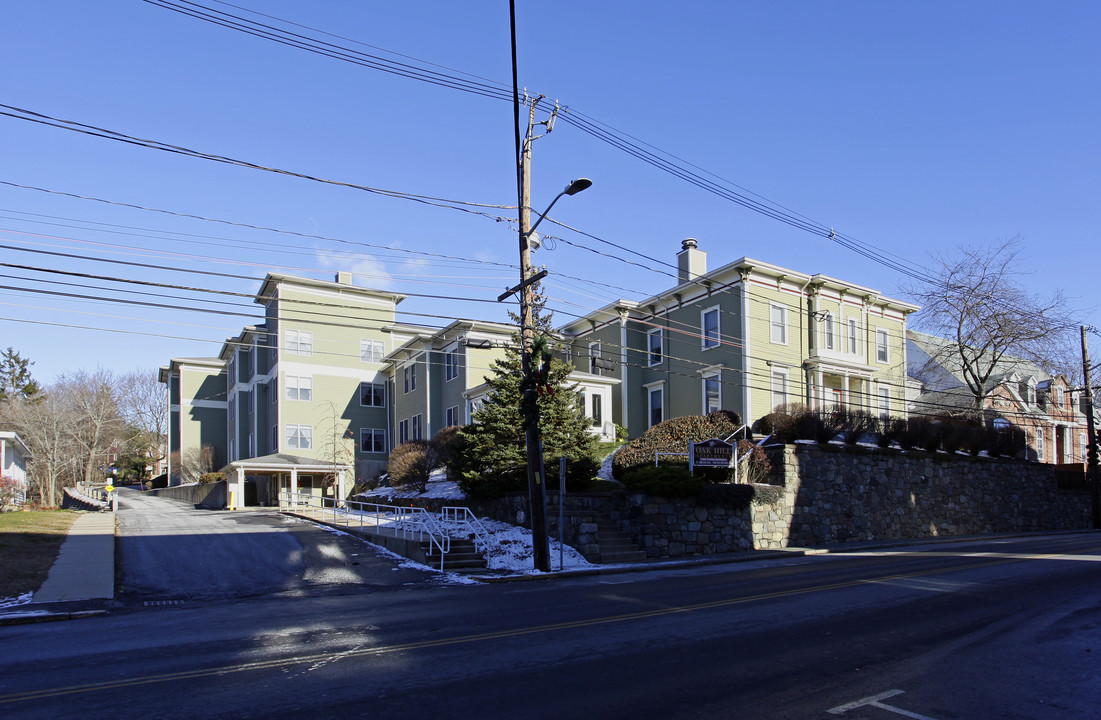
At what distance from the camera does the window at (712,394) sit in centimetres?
3409

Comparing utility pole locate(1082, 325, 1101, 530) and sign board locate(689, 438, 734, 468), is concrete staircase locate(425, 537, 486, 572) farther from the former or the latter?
utility pole locate(1082, 325, 1101, 530)

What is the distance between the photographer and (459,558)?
1928 centimetres

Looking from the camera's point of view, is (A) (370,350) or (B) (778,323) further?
(A) (370,350)

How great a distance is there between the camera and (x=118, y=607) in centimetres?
1338

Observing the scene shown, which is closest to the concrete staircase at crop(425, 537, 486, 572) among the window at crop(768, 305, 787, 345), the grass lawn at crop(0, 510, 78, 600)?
the grass lawn at crop(0, 510, 78, 600)

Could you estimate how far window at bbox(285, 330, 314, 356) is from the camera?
4669 centimetres

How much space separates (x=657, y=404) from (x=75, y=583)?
1079 inches

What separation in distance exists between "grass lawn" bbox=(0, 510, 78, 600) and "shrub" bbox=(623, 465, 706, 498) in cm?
1440

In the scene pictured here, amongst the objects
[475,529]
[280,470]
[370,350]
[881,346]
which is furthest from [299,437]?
[881,346]

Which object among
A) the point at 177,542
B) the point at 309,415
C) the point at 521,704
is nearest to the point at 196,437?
the point at 309,415

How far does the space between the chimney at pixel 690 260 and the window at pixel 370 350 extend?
2103 centimetres

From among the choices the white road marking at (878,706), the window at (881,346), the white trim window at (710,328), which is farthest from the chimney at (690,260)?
the white road marking at (878,706)

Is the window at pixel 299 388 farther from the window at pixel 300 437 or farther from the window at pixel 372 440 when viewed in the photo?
the window at pixel 372 440

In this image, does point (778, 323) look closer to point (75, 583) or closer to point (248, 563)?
point (248, 563)
